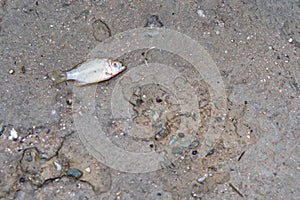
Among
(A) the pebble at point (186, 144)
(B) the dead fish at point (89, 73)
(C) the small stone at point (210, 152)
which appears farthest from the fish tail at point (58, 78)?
(C) the small stone at point (210, 152)

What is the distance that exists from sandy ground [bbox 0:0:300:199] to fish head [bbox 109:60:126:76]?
41 millimetres

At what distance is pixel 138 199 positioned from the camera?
91.9 inches

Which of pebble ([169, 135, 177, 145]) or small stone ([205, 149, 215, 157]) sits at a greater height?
pebble ([169, 135, 177, 145])

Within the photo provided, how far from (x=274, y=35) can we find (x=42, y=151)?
1.24m

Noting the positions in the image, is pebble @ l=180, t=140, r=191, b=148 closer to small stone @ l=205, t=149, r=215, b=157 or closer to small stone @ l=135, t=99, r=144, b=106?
small stone @ l=205, t=149, r=215, b=157

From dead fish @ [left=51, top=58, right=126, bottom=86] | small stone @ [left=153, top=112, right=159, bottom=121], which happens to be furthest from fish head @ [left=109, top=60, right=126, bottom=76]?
small stone @ [left=153, top=112, right=159, bottom=121]

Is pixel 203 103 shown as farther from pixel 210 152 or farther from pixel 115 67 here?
pixel 115 67

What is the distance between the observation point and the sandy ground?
7.74 feet

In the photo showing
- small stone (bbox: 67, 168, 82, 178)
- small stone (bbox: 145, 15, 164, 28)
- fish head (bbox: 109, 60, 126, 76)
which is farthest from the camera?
small stone (bbox: 145, 15, 164, 28)

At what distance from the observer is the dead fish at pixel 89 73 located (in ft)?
8.00

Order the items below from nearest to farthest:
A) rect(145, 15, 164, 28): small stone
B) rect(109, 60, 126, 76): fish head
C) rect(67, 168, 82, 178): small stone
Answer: rect(67, 168, 82, 178): small stone, rect(109, 60, 126, 76): fish head, rect(145, 15, 164, 28): small stone

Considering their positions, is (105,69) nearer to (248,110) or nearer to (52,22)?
(52,22)

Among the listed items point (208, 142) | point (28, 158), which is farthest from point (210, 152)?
point (28, 158)

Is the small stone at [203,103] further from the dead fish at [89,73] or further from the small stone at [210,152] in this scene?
the dead fish at [89,73]
